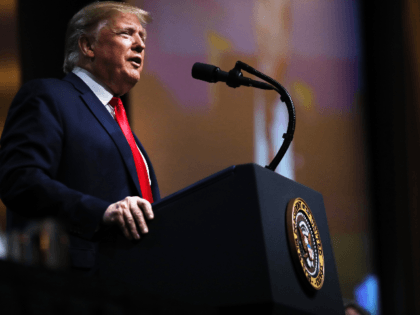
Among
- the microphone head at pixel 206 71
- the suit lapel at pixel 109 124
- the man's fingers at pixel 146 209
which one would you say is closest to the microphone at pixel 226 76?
the microphone head at pixel 206 71

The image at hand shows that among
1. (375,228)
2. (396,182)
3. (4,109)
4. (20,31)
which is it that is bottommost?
(375,228)

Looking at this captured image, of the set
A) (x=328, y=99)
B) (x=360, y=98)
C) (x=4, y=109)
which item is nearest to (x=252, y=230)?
(x=4, y=109)

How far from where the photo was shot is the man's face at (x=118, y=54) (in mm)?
1818

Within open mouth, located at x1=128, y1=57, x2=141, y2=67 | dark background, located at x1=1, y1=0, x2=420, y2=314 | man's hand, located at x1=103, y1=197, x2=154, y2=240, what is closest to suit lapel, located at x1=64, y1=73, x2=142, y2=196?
open mouth, located at x1=128, y1=57, x2=141, y2=67

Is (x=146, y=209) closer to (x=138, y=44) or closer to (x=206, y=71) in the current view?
(x=206, y=71)

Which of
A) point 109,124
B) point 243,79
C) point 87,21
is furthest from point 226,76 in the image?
point 87,21

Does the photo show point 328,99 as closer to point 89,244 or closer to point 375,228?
point 375,228

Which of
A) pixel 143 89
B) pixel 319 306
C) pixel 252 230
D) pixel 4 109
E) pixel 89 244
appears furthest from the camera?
pixel 143 89

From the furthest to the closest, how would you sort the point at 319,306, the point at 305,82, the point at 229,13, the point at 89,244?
1. the point at 305,82
2. the point at 229,13
3. the point at 89,244
4. the point at 319,306

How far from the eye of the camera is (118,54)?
1.84m

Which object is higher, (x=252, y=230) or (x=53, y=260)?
(x=252, y=230)

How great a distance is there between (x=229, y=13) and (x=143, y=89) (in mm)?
803

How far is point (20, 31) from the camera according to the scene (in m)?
2.98

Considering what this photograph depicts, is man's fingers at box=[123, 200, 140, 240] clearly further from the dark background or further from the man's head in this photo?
the dark background
